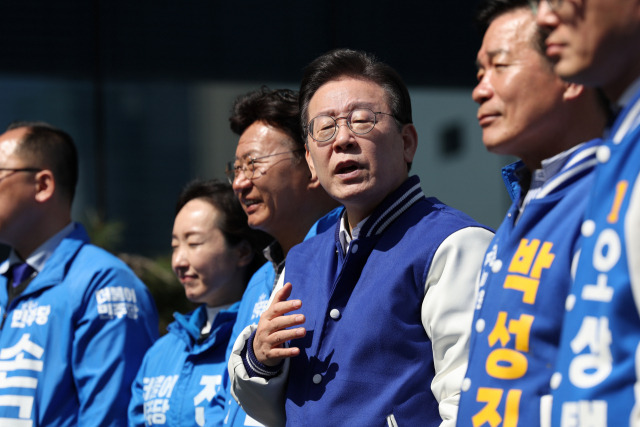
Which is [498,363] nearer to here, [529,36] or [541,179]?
[541,179]

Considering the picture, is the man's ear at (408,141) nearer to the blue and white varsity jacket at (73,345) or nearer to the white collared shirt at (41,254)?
the blue and white varsity jacket at (73,345)

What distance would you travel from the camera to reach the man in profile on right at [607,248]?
1.31 meters

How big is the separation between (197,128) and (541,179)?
7024 millimetres

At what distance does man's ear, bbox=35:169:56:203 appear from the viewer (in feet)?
13.5

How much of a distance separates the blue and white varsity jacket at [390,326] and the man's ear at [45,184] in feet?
6.70

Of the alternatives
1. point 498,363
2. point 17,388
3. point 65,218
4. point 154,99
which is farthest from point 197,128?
point 498,363

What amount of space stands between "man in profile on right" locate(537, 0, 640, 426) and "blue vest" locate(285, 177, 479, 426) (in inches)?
30.5

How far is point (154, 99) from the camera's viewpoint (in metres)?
8.55

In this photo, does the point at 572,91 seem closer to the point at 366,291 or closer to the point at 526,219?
the point at 526,219

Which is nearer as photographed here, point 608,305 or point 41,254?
point 608,305

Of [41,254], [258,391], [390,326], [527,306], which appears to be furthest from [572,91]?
[41,254]

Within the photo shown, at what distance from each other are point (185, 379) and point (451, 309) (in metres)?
2.02

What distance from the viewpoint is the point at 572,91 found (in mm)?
1746

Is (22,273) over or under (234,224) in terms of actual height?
under
